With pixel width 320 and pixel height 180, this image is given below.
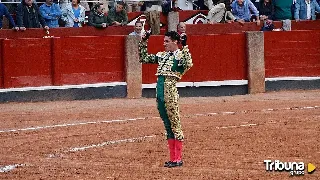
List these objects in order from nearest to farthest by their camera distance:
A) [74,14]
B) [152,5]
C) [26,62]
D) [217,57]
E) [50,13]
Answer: [26,62], [50,13], [74,14], [217,57], [152,5]

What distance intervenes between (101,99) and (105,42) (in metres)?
1.04

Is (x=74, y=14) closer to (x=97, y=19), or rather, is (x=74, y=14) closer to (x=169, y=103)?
(x=97, y=19)

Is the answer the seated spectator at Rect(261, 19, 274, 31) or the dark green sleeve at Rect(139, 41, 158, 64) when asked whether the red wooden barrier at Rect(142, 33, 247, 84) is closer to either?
the seated spectator at Rect(261, 19, 274, 31)

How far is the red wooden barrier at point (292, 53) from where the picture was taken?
18094 mm

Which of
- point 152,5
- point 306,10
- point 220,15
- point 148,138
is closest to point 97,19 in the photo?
point 152,5

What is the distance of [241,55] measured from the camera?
17828 mm

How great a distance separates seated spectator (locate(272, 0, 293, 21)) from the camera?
1863 centimetres

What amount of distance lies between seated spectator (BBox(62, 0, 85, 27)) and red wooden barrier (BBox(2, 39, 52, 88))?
845 millimetres

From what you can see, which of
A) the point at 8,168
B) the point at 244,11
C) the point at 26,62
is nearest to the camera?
the point at 8,168

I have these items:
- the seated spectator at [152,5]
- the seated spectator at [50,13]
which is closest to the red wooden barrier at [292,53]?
the seated spectator at [152,5]

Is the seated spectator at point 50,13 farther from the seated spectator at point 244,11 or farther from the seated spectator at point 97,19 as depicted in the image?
the seated spectator at point 244,11

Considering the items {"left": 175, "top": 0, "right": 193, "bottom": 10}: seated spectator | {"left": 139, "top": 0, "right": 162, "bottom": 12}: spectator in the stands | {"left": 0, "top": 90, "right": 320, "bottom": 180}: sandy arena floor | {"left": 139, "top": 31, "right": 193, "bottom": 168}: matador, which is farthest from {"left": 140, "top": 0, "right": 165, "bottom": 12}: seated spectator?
{"left": 139, "top": 31, "right": 193, "bottom": 168}: matador

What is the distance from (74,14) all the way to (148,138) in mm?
6277

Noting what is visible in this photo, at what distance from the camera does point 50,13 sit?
54.7 ft
